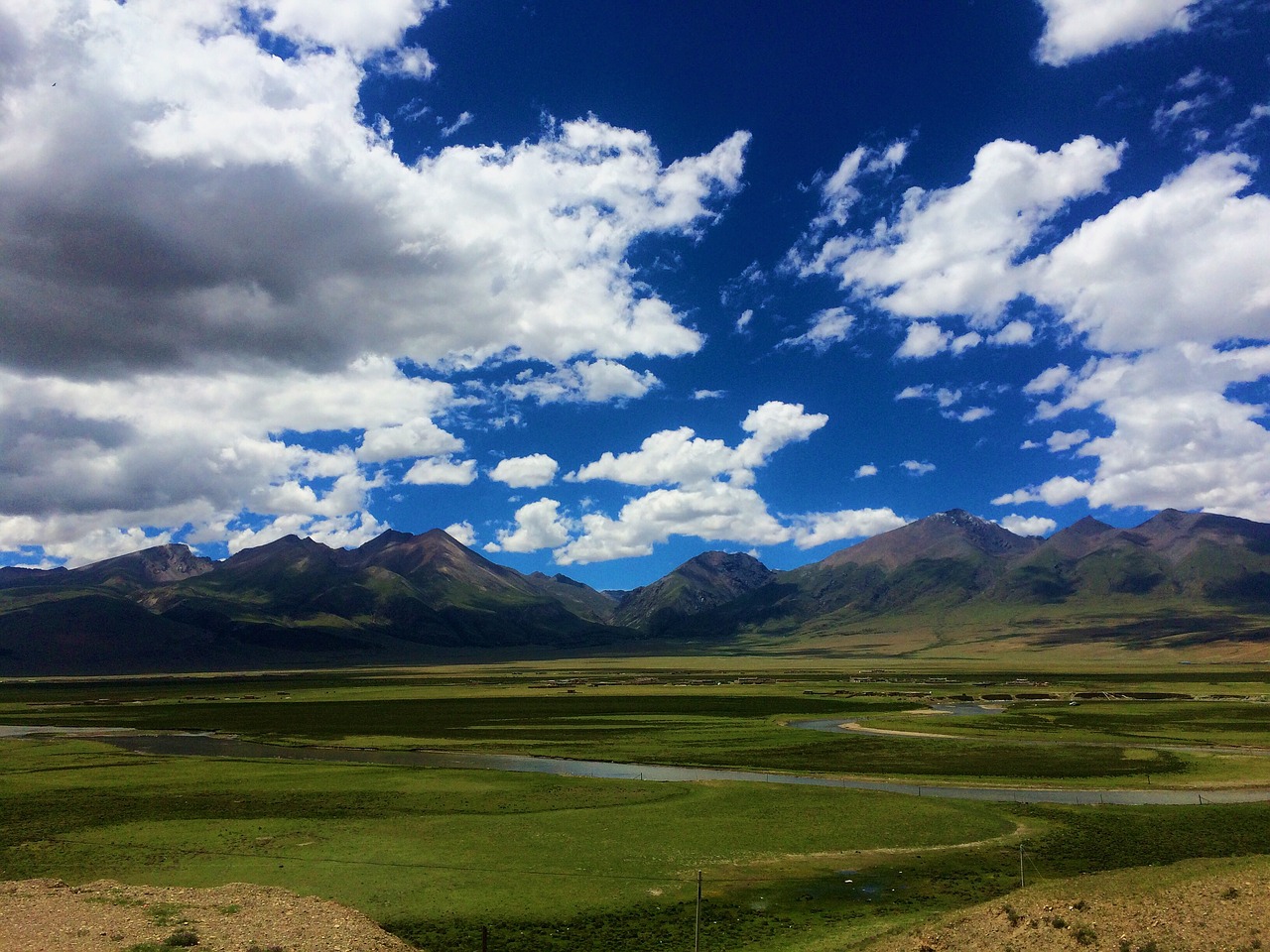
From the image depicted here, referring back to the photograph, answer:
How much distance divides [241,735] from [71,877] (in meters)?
68.2

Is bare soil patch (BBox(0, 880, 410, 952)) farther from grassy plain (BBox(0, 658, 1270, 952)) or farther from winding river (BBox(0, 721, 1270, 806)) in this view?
winding river (BBox(0, 721, 1270, 806))

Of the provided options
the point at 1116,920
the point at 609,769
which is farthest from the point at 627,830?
the point at 609,769

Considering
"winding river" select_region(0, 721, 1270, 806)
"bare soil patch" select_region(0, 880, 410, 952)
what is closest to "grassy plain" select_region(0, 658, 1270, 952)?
"bare soil patch" select_region(0, 880, 410, 952)

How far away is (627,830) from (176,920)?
2195 centimetres

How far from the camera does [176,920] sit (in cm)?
2477

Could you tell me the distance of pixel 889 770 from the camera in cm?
6072

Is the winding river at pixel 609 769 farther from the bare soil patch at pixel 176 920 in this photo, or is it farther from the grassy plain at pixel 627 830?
the bare soil patch at pixel 176 920

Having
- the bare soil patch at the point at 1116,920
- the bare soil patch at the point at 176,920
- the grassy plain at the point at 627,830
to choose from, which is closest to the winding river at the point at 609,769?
the grassy plain at the point at 627,830

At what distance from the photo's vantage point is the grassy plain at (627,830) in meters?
28.6

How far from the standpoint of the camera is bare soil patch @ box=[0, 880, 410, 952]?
22.5 meters

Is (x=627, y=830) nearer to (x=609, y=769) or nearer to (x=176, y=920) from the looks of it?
(x=176, y=920)

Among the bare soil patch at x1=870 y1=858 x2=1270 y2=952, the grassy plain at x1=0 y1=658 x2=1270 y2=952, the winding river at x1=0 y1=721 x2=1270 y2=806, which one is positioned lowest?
the winding river at x1=0 y1=721 x2=1270 y2=806

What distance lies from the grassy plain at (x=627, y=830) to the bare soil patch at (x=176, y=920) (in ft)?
7.12

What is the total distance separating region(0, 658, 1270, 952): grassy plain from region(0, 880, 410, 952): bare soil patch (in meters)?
2.17
